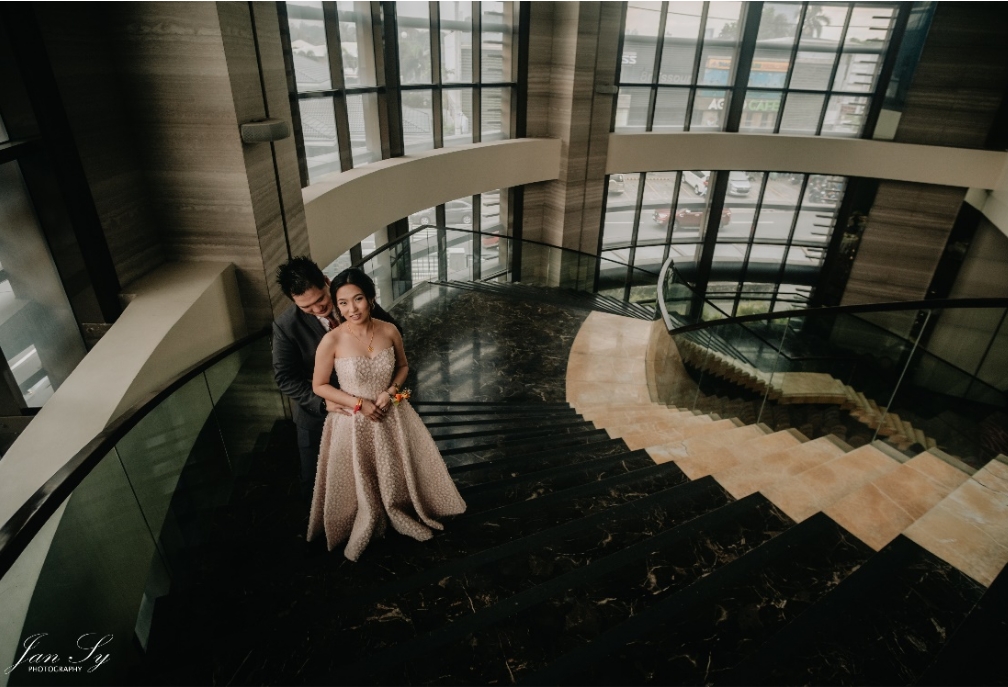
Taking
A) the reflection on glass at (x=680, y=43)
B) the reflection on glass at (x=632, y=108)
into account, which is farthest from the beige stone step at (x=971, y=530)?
the reflection on glass at (x=680, y=43)

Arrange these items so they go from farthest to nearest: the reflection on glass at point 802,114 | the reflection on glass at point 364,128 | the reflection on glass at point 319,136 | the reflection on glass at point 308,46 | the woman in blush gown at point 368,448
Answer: the reflection on glass at point 802,114 → the reflection on glass at point 364,128 → the reflection on glass at point 319,136 → the reflection on glass at point 308,46 → the woman in blush gown at point 368,448

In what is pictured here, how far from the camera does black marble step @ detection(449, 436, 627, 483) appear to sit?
4004 millimetres

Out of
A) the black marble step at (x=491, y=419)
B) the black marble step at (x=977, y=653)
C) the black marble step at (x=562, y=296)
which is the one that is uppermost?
the black marble step at (x=977, y=653)

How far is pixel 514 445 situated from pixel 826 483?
2388 millimetres

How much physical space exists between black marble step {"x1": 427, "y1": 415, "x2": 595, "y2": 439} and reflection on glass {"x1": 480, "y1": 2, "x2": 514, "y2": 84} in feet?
25.4

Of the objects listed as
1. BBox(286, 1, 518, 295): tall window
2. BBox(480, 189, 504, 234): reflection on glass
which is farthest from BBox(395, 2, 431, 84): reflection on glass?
BBox(480, 189, 504, 234): reflection on glass

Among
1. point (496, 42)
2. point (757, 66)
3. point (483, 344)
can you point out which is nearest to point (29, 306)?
point (483, 344)

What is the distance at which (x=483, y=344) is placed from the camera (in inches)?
305

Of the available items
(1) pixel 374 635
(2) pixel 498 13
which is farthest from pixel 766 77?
(1) pixel 374 635

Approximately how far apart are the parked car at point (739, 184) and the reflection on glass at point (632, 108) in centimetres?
308

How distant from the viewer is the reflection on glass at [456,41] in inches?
359

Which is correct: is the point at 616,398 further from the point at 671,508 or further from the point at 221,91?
the point at 221,91

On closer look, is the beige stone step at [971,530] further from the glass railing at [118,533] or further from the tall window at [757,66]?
the tall window at [757,66]

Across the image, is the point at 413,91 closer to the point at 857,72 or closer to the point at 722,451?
the point at 722,451
